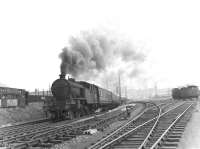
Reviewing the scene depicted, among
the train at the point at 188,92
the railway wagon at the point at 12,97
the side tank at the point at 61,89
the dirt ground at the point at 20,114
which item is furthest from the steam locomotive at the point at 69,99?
the train at the point at 188,92

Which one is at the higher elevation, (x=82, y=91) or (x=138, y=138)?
(x=82, y=91)

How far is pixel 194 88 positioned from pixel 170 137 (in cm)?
4304

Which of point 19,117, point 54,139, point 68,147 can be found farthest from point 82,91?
point 68,147

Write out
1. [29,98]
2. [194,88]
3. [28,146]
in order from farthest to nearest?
[194,88], [29,98], [28,146]

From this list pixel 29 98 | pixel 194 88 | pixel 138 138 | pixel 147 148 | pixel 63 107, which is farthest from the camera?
pixel 194 88

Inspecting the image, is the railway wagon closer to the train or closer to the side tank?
the side tank

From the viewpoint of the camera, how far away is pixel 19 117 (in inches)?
893

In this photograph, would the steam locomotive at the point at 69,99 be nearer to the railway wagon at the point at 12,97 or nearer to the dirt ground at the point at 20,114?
the dirt ground at the point at 20,114

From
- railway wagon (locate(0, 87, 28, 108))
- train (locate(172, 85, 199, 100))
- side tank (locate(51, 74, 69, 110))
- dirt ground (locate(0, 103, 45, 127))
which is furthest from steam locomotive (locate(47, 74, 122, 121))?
train (locate(172, 85, 199, 100))

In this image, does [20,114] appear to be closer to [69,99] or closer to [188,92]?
[69,99]

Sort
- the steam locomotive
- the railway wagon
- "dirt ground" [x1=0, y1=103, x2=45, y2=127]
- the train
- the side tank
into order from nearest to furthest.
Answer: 1. the steam locomotive
2. the side tank
3. "dirt ground" [x1=0, y1=103, x2=45, y2=127]
4. the railway wagon
5. the train

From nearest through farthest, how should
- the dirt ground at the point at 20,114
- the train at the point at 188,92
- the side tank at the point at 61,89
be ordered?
the side tank at the point at 61,89 < the dirt ground at the point at 20,114 < the train at the point at 188,92

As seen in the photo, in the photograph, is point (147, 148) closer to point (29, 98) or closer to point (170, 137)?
point (170, 137)

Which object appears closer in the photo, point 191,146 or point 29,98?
point 191,146
